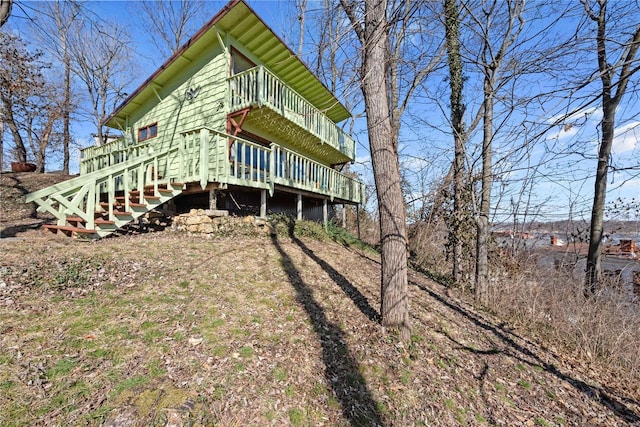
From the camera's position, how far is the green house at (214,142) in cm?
601

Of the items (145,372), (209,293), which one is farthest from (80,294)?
(145,372)

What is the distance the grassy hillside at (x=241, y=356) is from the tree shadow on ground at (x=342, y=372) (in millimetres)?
16

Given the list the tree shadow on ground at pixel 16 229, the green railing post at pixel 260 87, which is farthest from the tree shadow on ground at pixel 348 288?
the tree shadow on ground at pixel 16 229

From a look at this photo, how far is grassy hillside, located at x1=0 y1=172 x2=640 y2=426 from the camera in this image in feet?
7.30

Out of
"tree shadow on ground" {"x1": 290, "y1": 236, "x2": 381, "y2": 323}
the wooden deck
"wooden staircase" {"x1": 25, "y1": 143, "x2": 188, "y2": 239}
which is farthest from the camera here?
the wooden deck

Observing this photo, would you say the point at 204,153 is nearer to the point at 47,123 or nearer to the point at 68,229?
the point at 68,229

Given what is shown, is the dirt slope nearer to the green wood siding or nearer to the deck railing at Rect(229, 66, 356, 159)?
the green wood siding

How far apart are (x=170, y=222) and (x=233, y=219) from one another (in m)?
1.81

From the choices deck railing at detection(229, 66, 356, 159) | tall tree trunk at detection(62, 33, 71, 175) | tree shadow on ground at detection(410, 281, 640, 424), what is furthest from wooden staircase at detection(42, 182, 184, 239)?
tall tree trunk at detection(62, 33, 71, 175)

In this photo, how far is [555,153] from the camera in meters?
2.66

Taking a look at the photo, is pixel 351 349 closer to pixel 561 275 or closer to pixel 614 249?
pixel 561 275

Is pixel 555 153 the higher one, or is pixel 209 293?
pixel 555 153

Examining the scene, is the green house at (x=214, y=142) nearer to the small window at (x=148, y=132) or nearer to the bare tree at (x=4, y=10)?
the small window at (x=148, y=132)

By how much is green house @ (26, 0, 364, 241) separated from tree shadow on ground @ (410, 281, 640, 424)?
18.2 feet
